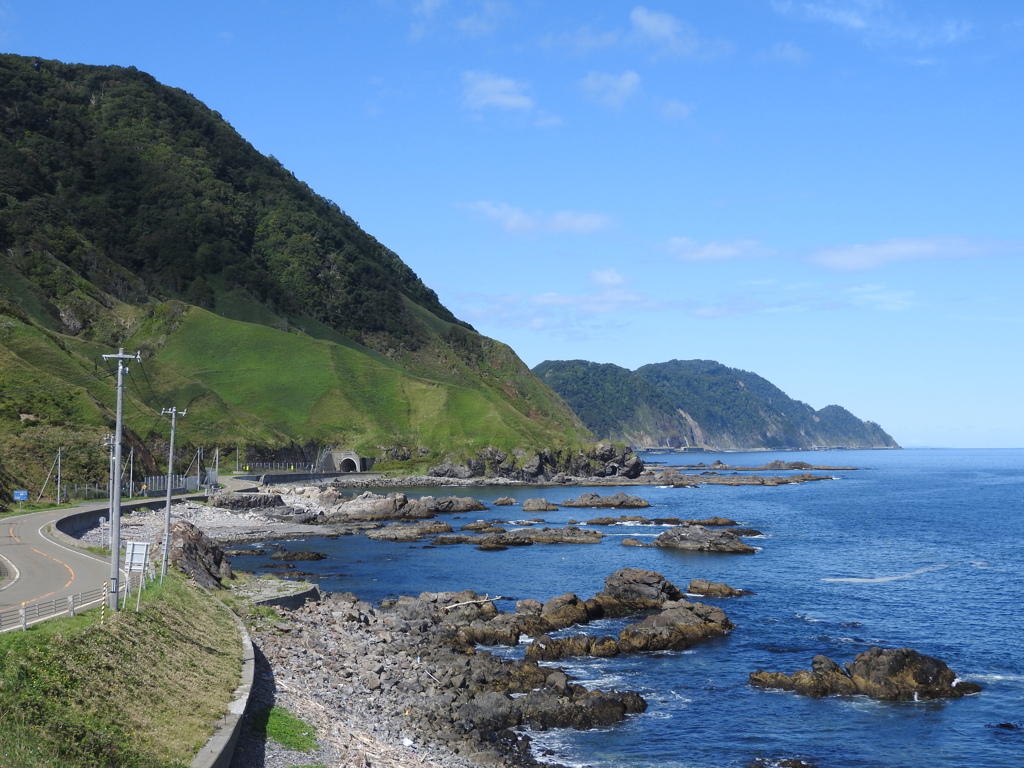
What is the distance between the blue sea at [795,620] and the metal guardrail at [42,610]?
54.5ft

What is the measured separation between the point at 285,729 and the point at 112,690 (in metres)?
5.43

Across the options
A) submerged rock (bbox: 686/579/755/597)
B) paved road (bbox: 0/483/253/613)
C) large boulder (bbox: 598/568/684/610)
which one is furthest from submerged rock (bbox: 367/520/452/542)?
submerged rock (bbox: 686/579/755/597)

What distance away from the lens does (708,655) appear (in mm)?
43562

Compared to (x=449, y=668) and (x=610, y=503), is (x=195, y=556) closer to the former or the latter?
(x=449, y=668)

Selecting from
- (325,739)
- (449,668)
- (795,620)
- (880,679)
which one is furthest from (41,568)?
(795,620)

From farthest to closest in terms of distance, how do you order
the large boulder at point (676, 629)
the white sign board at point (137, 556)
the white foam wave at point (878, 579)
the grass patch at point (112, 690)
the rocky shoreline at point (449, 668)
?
the white foam wave at point (878, 579), the large boulder at point (676, 629), the white sign board at point (137, 556), the rocky shoreline at point (449, 668), the grass patch at point (112, 690)

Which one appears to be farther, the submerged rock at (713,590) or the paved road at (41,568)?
the submerged rock at (713,590)

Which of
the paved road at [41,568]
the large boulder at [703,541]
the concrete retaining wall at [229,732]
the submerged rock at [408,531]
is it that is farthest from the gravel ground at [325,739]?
the large boulder at [703,541]

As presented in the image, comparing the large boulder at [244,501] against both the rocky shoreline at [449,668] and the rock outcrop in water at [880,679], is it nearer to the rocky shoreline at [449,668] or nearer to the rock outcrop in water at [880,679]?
the rocky shoreline at [449,668]

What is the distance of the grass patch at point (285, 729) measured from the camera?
2420 centimetres

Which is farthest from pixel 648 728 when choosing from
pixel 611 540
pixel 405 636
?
pixel 611 540

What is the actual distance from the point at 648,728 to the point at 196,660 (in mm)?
16523

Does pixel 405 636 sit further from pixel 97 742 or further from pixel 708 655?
pixel 97 742

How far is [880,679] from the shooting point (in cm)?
3712
